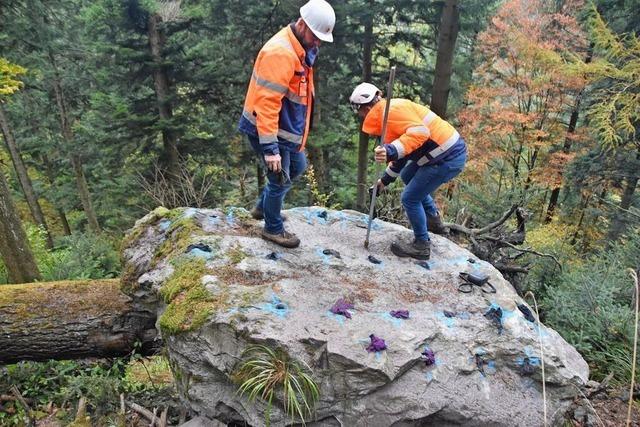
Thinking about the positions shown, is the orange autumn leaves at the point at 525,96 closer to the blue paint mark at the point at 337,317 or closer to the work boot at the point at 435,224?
the work boot at the point at 435,224

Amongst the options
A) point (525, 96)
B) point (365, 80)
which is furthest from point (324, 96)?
point (525, 96)

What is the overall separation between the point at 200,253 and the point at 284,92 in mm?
1716

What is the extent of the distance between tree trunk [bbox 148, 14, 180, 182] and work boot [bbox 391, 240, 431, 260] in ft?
25.1

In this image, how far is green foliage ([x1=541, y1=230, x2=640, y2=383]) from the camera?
4.34m

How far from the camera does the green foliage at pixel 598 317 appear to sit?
4340 millimetres

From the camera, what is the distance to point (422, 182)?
4270mm

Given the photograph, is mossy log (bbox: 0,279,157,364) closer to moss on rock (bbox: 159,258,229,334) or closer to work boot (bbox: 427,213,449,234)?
moss on rock (bbox: 159,258,229,334)

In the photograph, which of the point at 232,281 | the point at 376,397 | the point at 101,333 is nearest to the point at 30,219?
the point at 101,333

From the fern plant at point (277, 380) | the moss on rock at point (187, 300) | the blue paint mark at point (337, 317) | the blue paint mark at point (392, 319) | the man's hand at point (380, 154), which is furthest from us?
the man's hand at point (380, 154)

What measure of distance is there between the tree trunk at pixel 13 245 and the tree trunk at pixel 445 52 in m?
8.44

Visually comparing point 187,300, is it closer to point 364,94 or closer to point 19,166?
point 364,94

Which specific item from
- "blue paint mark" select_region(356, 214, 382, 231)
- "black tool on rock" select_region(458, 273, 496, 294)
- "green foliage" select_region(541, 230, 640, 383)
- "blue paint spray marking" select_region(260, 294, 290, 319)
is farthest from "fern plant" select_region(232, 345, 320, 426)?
"green foliage" select_region(541, 230, 640, 383)

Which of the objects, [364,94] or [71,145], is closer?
[364,94]

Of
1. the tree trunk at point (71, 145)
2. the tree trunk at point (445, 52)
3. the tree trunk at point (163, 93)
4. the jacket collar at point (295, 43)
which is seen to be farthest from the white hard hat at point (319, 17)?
the tree trunk at point (71, 145)
